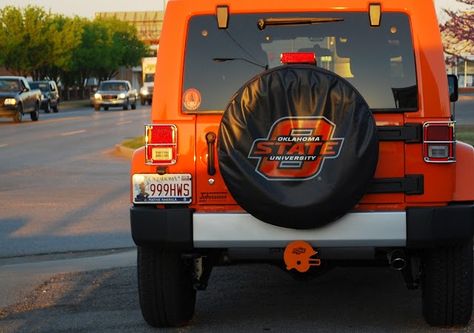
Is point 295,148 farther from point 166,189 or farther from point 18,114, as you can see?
point 18,114

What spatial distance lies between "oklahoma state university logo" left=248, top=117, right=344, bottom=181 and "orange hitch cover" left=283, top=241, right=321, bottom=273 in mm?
437

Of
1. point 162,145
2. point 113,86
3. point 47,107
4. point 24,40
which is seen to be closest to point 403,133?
point 162,145

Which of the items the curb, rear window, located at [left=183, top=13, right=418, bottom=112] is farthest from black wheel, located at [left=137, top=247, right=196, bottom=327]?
the curb

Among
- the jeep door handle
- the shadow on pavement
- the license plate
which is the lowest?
the shadow on pavement

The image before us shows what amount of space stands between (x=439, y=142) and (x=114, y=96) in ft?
172

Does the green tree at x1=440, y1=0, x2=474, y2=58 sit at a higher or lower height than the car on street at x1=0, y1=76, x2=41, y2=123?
higher

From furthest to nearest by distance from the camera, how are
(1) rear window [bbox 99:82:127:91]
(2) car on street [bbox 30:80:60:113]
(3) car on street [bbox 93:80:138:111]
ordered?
1. (1) rear window [bbox 99:82:127:91]
2. (3) car on street [bbox 93:80:138:111]
3. (2) car on street [bbox 30:80:60:113]

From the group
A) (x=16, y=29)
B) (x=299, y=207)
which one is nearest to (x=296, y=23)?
(x=299, y=207)

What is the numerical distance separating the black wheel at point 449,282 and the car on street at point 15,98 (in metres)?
33.6

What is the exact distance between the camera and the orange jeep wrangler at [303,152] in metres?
5.51

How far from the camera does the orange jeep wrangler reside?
5512 millimetres

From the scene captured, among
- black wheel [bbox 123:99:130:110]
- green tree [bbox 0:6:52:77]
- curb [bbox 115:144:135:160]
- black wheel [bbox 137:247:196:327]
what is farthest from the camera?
green tree [bbox 0:6:52:77]

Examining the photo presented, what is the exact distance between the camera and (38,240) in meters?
10.8

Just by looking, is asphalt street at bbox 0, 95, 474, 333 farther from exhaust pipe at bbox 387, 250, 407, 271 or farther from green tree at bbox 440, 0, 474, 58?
green tree at bbox 440, 0, 474, 58
